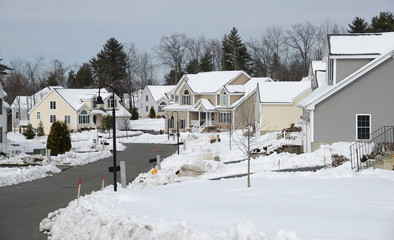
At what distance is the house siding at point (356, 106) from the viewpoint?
27.8 metres

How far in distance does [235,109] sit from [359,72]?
32.6 metres

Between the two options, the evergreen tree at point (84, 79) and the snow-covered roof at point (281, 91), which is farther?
the evergreen tree at point (84, 79)

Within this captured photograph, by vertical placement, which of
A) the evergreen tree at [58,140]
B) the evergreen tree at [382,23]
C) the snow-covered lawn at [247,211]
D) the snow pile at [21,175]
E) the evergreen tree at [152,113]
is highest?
the evergreen tree at [382,23]

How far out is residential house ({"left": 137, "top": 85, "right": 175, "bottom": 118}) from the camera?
9500 cm

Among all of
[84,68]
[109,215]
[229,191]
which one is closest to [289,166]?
[229,191]

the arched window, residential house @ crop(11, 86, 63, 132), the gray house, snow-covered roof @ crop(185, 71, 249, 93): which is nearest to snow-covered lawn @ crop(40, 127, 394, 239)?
the gray house

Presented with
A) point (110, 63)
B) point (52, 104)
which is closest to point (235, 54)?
point (110, 63)

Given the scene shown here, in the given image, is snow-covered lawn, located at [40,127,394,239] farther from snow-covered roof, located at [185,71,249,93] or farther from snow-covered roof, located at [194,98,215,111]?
snow-covered roof, located at [185,71,249,93]

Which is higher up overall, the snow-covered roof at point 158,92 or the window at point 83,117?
the snow-covered roof at point 158,92

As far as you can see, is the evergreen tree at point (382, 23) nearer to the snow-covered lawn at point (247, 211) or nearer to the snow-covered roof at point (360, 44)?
the snow-covered roof at point (360, 44)

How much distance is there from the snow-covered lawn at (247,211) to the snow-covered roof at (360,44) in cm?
1127

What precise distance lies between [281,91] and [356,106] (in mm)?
19874

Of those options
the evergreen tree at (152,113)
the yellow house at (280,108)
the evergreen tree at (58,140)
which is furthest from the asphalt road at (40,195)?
the evergreen tree at (152,113)

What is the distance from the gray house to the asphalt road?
38.2 ft
